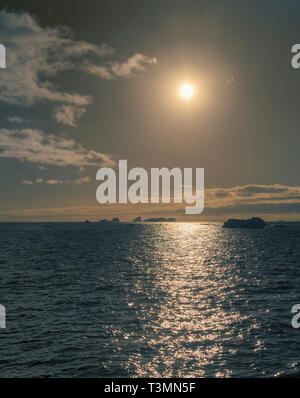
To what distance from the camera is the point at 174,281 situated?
4788cm

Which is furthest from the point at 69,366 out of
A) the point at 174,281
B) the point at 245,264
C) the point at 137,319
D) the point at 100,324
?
the point at 245,264

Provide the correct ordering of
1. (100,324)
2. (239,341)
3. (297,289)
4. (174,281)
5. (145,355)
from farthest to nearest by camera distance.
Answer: (174,281) → (297,289) → (100,324) → (239,341) → (145,355)

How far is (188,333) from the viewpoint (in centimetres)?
2444

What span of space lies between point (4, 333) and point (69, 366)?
8.75 metres

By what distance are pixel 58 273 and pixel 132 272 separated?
1307 centimetres

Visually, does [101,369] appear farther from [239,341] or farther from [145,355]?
[239,341]

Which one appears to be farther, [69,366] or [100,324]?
[100,324]

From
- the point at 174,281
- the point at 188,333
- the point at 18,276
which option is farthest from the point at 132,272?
the point at 188,333
